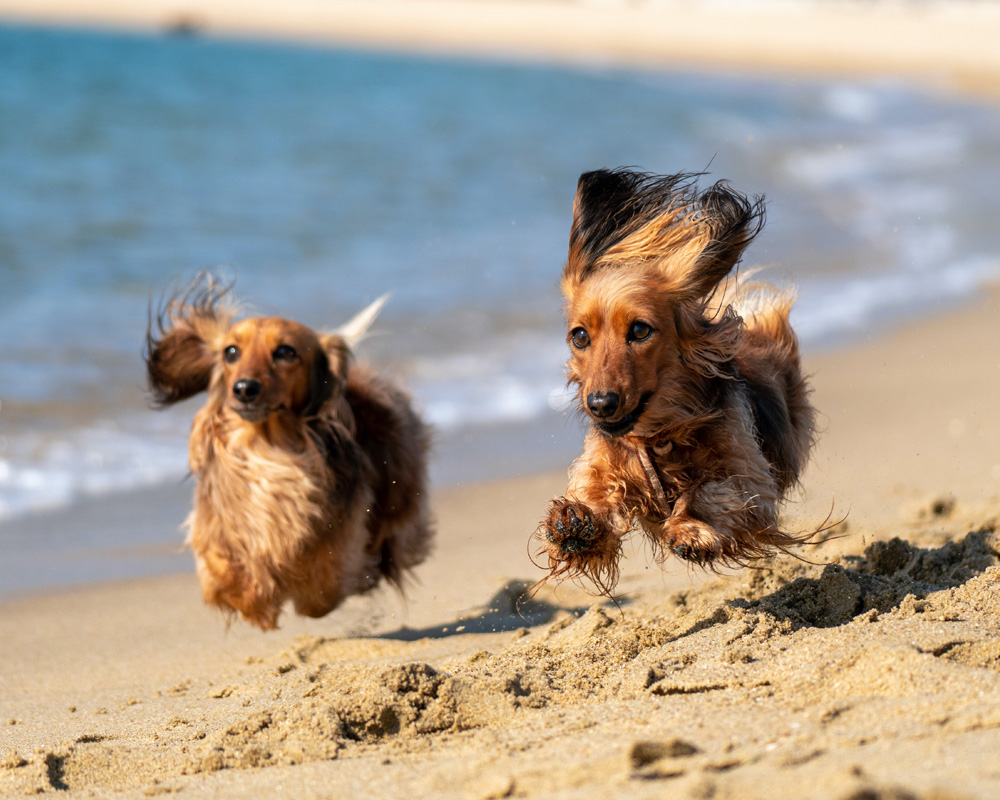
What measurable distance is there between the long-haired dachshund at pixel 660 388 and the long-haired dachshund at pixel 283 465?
1422 mm

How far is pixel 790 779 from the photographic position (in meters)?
2.46

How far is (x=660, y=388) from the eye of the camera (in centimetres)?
387

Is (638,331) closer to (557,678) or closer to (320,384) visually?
(557,678)

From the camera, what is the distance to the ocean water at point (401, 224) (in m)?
7.88

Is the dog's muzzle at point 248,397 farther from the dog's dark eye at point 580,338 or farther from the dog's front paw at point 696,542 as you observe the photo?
the dog's front paw at point 696,542

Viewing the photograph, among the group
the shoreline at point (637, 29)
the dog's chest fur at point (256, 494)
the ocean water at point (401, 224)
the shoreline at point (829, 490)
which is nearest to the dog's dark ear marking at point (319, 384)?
the dog's chest fur at point (256, 494)

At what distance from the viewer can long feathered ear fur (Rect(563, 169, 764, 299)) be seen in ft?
13.1

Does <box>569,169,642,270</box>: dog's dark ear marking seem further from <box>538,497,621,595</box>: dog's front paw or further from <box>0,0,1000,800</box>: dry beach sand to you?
<box>0,0,1000,800</box>: dry beach sand

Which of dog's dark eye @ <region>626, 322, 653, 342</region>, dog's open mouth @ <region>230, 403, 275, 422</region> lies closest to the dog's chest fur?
dog's open mouth @ <region>230, 403, 275, 422</region>

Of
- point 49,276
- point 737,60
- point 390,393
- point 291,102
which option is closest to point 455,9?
point 737,60

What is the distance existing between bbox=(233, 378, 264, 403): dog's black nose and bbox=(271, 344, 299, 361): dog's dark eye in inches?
7.6

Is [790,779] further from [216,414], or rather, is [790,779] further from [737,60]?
[737,60]

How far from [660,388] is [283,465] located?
1.93 metres

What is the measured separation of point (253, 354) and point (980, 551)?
2.90 metres
